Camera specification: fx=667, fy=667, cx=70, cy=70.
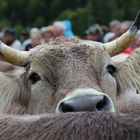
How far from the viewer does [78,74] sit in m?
6.02

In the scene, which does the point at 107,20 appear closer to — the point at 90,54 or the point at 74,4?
the point at 74,4

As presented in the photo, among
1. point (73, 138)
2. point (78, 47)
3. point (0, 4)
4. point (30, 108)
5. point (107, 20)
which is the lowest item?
point (73, 138)

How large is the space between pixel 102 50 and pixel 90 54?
11.2 inches

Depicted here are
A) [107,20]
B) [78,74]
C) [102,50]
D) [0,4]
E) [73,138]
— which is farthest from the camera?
[0,4]

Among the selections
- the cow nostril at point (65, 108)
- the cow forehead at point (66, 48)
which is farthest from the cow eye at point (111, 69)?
the cow nostril at point (65, 108)

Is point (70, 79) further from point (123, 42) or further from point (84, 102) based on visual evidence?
point (123, 42)

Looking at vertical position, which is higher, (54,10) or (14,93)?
(54,10)

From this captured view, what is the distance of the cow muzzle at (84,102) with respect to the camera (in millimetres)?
5340

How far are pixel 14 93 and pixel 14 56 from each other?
38 centimetres

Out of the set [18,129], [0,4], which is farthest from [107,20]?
[18,129]

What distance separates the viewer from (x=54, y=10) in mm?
67312

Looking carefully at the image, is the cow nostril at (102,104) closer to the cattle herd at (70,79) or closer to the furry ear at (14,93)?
the cattle herd at (70,79)

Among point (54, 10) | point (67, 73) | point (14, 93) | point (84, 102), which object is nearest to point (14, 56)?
point (14, 93)

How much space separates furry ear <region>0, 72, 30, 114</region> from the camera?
22.2 feet
